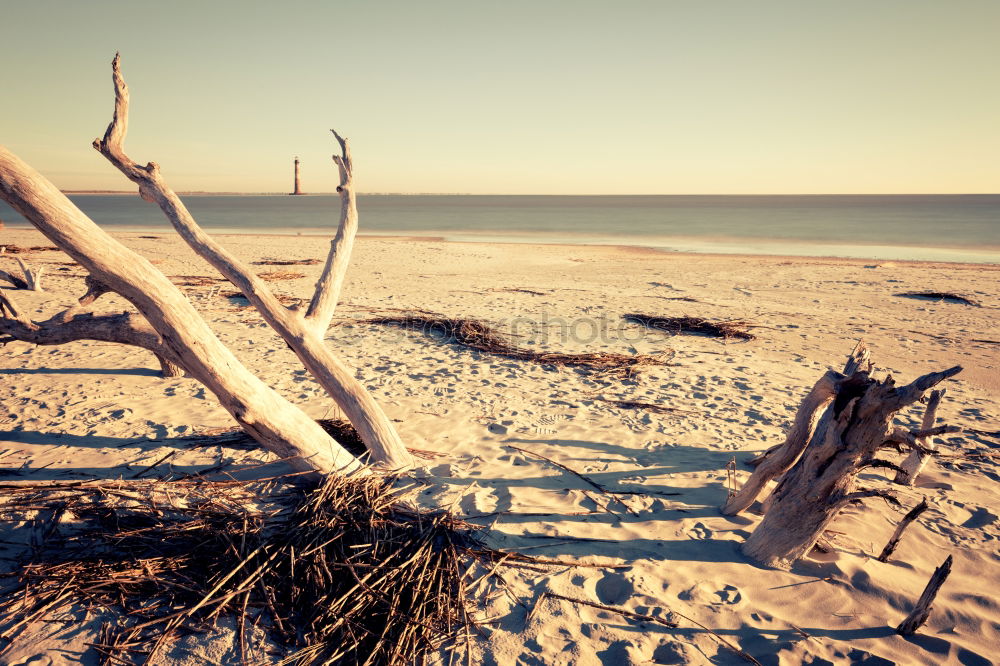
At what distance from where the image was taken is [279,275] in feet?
42.5

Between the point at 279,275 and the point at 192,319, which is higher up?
the point at 192,319

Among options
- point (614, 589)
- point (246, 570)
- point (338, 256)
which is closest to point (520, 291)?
point (338, 256)

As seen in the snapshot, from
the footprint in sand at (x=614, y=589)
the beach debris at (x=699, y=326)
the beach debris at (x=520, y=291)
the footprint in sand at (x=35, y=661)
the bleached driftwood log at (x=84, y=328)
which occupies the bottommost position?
the footprint in sand at (x=35, y=661)

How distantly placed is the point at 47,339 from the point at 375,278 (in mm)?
9914

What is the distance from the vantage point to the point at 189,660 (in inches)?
83.4

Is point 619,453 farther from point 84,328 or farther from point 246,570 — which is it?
point 84,328

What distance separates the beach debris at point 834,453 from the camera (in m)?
2.28

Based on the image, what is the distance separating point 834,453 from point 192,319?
3454mm

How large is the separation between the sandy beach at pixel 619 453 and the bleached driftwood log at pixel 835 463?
7.9 inches

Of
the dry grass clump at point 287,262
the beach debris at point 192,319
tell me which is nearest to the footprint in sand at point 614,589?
the beach debris at point 192,319

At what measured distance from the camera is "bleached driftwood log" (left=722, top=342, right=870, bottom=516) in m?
2.58

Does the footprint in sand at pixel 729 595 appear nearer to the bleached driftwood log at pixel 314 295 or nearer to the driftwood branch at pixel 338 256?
the bleached driftwood log at pixel 314 295

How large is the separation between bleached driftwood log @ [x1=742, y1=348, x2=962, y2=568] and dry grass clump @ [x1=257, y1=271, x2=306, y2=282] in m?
12.3

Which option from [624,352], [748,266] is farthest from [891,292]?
[624,352]
